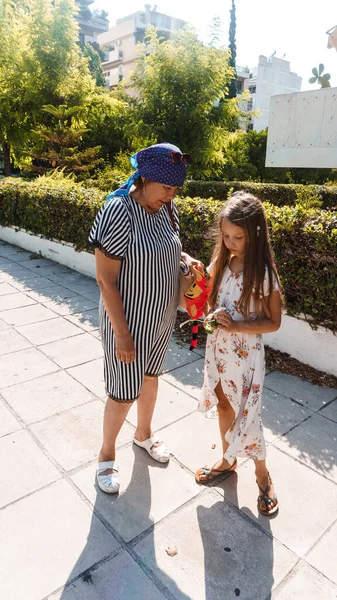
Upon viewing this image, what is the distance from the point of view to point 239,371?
1.99 meters

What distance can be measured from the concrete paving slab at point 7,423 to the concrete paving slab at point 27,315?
1752 mm

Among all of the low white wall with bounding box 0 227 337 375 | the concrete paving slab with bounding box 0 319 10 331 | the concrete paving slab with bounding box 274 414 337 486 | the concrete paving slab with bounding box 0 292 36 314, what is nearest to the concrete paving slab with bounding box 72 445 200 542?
the concrete paving slab with bounding box 274 414 337 486

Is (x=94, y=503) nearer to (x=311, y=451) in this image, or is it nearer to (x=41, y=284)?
(x=311, y=451)

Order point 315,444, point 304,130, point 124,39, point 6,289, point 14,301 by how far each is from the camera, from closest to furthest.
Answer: point 315,444, point 14,301, point 6,289, point 304,130, point 124,39

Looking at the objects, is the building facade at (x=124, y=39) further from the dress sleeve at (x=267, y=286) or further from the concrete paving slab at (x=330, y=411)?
the dress sleeve at (x=267, y=286)

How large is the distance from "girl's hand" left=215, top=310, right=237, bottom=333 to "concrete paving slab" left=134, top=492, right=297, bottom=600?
1028 mm

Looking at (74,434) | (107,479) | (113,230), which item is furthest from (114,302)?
(74,434)

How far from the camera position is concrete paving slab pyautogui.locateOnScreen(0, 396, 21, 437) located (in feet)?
8.93

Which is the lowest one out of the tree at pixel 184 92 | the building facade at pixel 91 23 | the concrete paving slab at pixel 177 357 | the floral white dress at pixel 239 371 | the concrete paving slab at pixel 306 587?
the concrete paving slab at pixel 177 357

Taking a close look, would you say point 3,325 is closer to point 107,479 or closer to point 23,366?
point 23,366

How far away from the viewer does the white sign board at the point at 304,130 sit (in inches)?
467

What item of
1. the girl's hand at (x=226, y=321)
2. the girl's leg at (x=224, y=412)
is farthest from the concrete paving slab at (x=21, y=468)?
the girl's hand at (x=226, y=321)

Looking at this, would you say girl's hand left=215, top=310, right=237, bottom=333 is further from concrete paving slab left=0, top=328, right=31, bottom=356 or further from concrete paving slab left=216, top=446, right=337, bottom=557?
concrete paving slab left=0, top=328, right=31, bottom=356

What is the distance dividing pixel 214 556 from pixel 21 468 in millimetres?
1217
